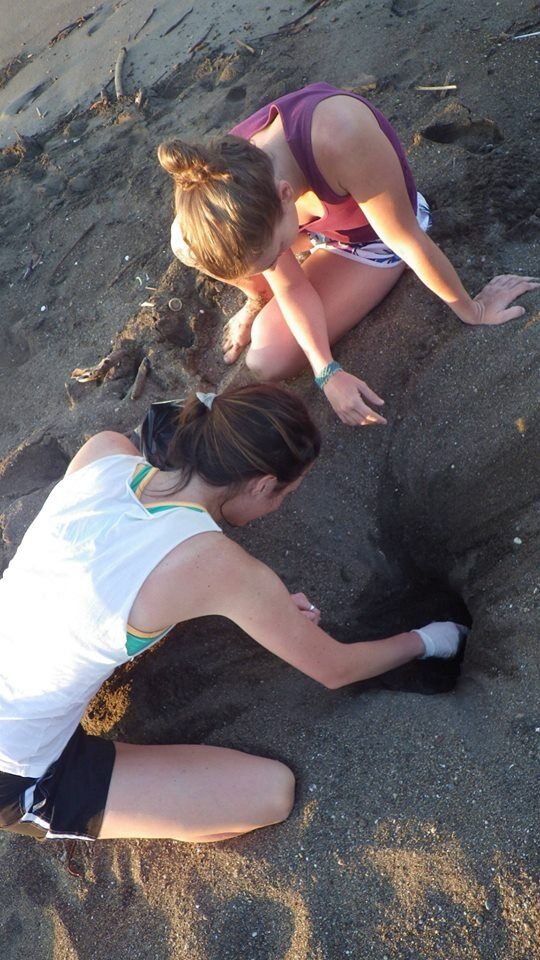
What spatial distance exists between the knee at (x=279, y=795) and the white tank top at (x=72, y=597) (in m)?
0.52

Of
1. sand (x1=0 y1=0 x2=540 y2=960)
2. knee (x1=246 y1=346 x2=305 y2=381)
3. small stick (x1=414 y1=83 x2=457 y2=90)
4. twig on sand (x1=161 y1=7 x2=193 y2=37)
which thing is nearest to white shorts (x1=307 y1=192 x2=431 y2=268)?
sand (x1=0 y1=0 x2=540 y2=960)

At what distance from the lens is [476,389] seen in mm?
2482

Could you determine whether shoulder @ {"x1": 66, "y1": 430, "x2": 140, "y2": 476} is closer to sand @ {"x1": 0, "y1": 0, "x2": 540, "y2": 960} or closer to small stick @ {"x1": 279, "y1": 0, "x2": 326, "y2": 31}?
sand @ {"x1": 0, "y1": 0, "x2": 540, "y2": 960}

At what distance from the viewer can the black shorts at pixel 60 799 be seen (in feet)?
6.74

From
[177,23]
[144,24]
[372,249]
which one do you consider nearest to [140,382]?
[372,249]

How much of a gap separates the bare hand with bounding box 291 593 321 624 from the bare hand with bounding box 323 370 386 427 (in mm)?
546

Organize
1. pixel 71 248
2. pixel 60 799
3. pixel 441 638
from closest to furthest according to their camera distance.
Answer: pixel 60 799
pixel 441 638
pixel 71 248

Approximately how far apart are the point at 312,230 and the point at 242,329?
48 cm

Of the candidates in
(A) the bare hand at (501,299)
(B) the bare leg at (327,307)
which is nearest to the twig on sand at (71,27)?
(B) the bare leg at (327,307)

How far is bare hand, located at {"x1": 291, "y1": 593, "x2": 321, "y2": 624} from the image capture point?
220 cm

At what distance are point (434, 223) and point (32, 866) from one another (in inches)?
94.7

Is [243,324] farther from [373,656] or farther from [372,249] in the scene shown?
[373,656]

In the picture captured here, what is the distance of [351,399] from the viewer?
2.39 metres

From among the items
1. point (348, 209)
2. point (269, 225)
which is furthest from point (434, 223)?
point (269, 225)
